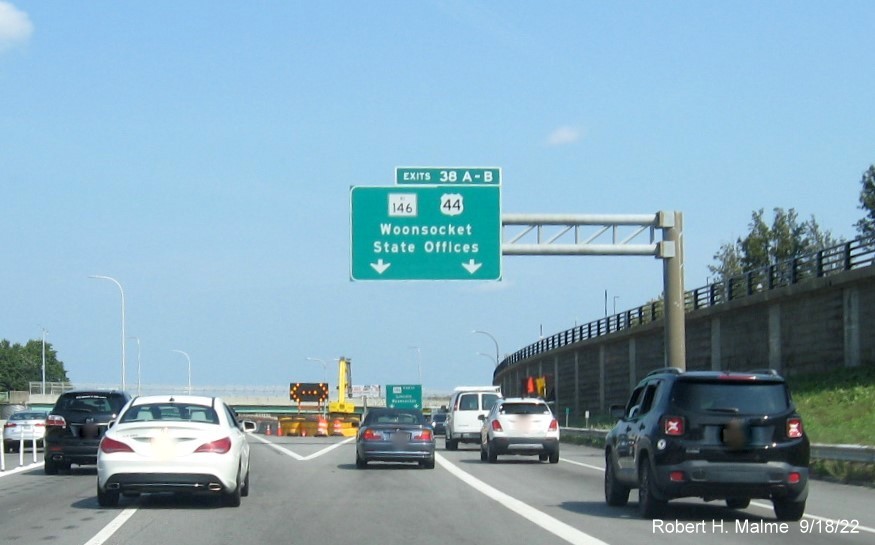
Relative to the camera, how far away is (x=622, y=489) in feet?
56.7

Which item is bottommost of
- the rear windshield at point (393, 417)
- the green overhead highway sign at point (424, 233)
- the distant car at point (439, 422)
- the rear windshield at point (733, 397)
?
the distant car at point (439, 422)

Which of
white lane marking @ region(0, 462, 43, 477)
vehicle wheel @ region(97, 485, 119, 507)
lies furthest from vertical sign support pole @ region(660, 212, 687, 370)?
vehicle wheel @ region(97, 485, 119, 507)

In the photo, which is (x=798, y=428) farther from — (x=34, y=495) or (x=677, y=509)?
(x=34, y=495)

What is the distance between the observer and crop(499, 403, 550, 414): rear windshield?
105ft

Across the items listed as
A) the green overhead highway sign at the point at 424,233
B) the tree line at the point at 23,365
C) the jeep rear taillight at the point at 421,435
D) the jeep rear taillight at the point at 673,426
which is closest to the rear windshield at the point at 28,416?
the green overhead highway sign at the point at 424,233

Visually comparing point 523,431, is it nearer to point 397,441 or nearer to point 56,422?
point 397,441

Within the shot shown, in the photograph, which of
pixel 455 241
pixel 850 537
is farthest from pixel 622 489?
pixel 455 241

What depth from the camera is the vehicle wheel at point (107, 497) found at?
1723 cm

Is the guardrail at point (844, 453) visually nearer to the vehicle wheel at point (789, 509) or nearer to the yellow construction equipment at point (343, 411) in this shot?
the vehicle wheel at point (789, 509)

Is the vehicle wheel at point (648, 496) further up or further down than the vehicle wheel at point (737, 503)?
further up

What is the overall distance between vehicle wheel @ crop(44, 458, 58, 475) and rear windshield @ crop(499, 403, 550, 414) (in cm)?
1122

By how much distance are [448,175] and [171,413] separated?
16623 millimetres

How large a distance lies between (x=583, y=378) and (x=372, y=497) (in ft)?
174

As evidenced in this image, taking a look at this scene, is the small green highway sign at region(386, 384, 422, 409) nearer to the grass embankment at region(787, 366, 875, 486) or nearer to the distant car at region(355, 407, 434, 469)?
the grass embankment at region(787, 366, 875, 486)
